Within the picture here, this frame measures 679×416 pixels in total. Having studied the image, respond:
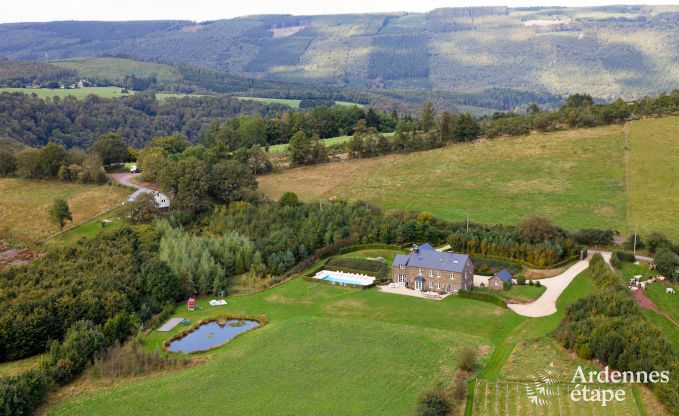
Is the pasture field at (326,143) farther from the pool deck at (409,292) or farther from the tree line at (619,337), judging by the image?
the tree line at (619,337)

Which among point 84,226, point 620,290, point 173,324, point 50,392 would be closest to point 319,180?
point 84,226

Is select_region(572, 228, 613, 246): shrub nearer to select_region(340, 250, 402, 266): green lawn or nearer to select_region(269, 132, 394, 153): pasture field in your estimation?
select_region(340, 250, 402, 266): green lawn

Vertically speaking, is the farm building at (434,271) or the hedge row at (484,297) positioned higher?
the farm building at (434,271)

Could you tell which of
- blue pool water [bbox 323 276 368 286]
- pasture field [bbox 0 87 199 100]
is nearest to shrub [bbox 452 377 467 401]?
blue pool water [bbox 323 276 368 286]

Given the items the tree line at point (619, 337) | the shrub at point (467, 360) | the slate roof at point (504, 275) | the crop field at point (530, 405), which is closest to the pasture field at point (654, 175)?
the slate roof at point (504, 275)

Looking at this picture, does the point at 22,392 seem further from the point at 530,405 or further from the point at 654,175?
the point at 654,175

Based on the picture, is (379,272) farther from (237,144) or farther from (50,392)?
(237,144)

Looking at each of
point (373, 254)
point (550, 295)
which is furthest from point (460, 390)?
point (373, 254)
